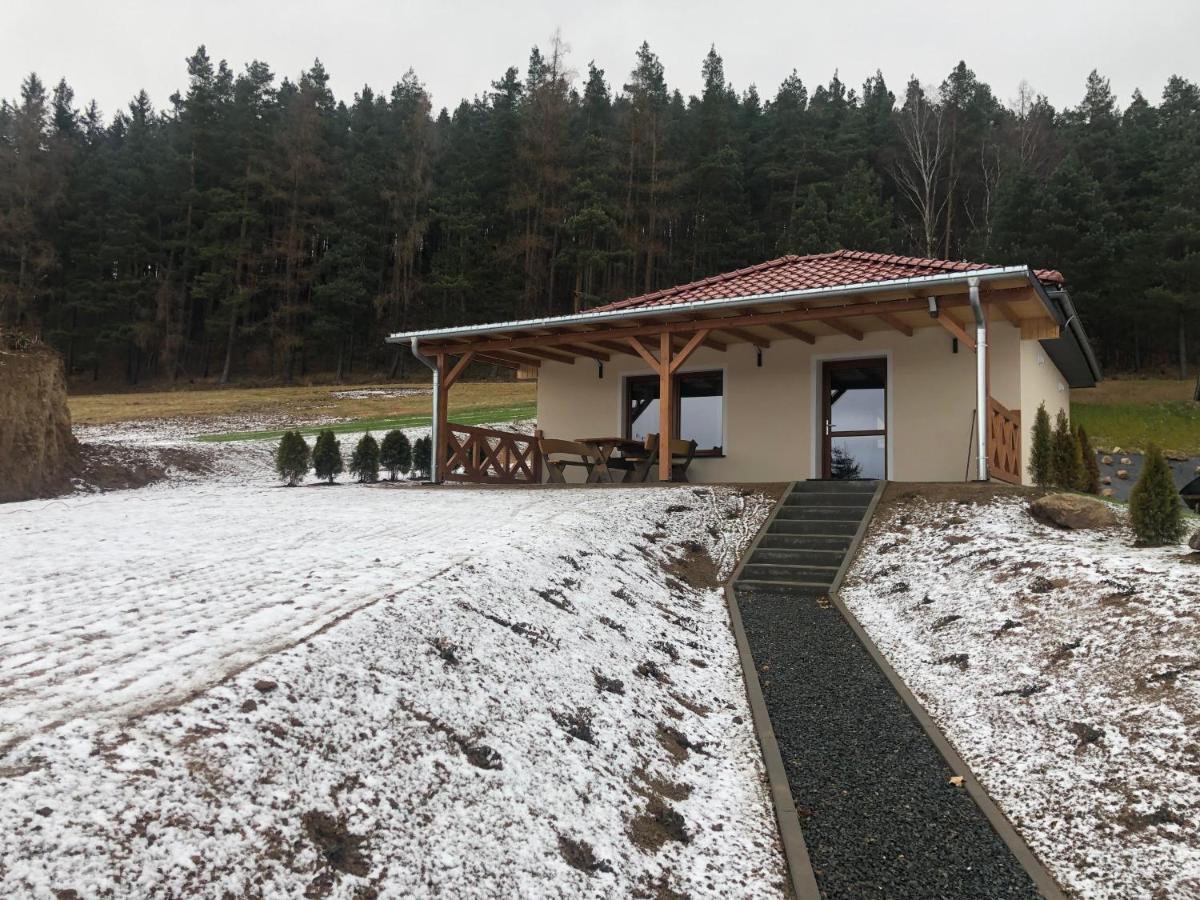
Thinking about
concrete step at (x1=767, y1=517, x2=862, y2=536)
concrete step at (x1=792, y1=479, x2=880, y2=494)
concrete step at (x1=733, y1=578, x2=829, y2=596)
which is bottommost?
concrete step at (x1=733, y1=578, x2=829, y2=596)

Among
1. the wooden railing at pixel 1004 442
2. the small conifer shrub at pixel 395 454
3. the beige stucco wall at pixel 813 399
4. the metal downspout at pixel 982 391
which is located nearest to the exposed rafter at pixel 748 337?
the beige stucco wall at pixel 813 399

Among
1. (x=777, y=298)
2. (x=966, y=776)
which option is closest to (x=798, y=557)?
(x=777, y=298)

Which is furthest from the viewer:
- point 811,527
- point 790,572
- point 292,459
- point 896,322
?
point 292,459

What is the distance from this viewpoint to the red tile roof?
10.8 meters

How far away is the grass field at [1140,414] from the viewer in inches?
841

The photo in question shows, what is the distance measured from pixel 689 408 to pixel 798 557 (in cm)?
534

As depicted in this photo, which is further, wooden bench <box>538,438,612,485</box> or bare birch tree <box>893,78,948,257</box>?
bare birch tree <box>893,78,948,257</box>

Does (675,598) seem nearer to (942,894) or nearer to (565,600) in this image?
(565,600)

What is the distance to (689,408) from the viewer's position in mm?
13320

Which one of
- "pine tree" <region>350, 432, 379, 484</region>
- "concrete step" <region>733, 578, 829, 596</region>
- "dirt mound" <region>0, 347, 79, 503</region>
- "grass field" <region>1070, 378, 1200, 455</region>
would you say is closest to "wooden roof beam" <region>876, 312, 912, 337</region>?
"concrete step" <region>733, 578, 829, 596</region>

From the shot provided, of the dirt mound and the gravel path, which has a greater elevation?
Result: the dirt mound

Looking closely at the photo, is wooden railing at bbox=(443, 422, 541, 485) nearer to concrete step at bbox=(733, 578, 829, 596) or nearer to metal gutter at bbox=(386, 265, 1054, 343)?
metal gutter at bbox=(386, 265, 1054, 343)

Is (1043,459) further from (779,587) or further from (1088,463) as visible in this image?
(779,587)

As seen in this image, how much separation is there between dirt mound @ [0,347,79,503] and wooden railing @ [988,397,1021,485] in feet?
45.4
